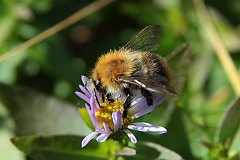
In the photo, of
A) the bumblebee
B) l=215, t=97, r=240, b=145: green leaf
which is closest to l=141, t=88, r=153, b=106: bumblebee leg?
the bumblebee

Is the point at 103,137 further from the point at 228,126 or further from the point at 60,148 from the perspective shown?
the point at 228,126

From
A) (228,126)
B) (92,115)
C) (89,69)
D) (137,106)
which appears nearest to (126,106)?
(137,106)

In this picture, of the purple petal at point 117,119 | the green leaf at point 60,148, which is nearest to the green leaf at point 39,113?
the green leaf at point 60,148

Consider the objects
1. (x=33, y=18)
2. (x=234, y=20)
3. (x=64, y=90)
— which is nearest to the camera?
(x=64, y=90)

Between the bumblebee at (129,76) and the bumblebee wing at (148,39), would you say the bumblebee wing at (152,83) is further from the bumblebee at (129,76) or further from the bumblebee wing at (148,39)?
the bumblebee wing at (148,39)

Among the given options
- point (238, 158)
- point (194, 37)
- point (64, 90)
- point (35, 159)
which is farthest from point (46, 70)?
point (238, 158)

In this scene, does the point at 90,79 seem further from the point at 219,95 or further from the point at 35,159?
the point at 219,95

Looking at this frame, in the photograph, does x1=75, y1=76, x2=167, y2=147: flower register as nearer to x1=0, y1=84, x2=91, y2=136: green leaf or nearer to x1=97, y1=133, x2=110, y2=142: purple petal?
x1=97, y1=133, x2=110, y2=142: purple petal
